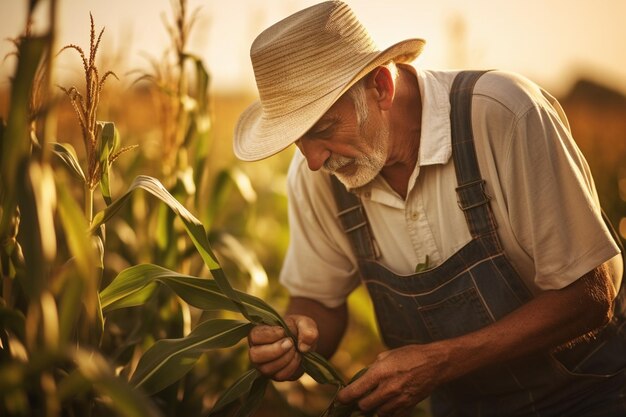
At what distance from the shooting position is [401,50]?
2076 millimetres

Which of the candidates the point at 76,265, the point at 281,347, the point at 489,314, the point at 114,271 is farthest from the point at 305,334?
the point at 114,271

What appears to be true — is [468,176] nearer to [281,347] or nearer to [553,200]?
[553,200]

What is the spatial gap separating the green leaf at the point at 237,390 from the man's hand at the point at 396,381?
27 cm

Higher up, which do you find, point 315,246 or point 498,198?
point 498,198

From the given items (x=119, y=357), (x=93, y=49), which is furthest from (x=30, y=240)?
(x=119, y=357)

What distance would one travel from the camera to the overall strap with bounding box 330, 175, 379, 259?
2.24m

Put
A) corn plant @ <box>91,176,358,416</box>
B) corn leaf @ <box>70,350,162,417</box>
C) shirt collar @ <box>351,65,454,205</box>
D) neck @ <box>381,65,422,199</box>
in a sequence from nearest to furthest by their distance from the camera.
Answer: corn leaf @ <box>70,350,162,417</box>
corn plant @ <box>91,176,358,416</box>
shirt collar @ <box>351,65,454,205</box>
neck @ <box>381,65,422,199</box>

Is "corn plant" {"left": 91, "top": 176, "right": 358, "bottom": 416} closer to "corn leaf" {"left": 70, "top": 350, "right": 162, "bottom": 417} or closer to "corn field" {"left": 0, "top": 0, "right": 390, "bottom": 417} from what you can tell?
"corn field" {"left": 0, "top": 0, "right": 390, "bottom": 417}

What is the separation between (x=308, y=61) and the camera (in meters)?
1.99

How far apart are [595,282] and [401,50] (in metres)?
0.92

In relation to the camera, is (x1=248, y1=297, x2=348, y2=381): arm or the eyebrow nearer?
(x1=248, y1=297, x2=348, y2=381): arm

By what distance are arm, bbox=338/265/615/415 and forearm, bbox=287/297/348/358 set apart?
1.66ft

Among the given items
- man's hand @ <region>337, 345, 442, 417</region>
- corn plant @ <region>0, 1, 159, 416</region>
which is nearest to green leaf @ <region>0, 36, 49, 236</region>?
corn plant @ <region>0, 1, 159, 416</region>

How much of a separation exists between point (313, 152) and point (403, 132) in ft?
1.14
